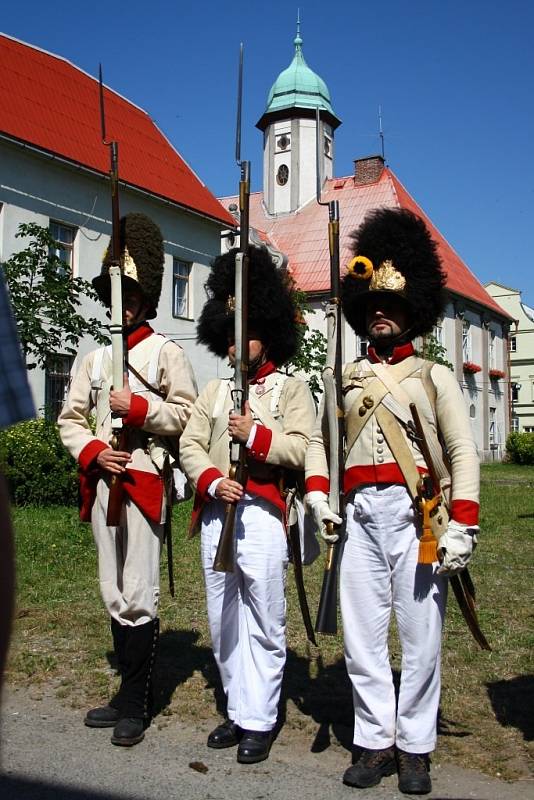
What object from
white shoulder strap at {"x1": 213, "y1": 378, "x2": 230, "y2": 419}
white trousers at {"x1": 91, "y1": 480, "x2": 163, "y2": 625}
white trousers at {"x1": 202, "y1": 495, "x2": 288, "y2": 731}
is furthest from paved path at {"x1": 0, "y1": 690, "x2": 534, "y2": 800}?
white shoulder strap at {"x1": 213, "y1": 378, "x2": 230, "y2": 419}

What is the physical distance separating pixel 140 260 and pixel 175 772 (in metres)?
2.57

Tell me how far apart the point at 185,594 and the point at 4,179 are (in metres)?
14.0

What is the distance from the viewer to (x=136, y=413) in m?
4.68

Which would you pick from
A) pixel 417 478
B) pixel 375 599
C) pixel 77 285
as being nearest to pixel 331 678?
pixel 375 599

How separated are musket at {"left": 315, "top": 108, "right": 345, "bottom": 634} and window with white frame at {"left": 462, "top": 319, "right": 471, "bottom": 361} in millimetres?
37171

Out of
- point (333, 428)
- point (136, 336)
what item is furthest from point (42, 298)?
point (333, 428)

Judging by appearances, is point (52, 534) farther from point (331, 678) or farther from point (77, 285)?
point (331, 678)

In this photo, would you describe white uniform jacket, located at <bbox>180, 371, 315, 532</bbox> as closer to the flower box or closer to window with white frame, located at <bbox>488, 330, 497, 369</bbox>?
the flower box

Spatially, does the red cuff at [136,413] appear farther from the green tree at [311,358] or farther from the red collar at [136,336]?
the green tree at [311,358]

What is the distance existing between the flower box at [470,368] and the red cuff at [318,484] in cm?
3695

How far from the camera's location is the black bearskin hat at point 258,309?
4.95 meters

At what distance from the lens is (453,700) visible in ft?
17.0

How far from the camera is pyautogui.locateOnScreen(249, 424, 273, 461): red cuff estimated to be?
447 centimetres

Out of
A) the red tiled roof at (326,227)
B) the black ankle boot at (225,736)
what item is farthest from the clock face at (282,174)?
the black ankle boot at (225,736)
